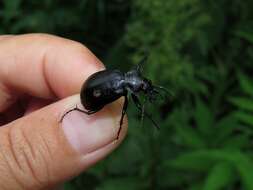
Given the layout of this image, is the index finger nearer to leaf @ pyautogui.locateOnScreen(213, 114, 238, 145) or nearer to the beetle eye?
the beetle eye

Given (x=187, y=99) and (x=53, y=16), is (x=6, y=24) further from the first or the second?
(x=187, y=99)

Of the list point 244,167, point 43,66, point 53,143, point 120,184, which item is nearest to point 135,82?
point 53,143

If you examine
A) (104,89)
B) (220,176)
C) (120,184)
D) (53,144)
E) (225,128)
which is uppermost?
(104,89)

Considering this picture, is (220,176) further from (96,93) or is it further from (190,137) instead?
(96,93)

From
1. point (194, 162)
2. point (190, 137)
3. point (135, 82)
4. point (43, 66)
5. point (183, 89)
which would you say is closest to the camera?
point (135, 82)

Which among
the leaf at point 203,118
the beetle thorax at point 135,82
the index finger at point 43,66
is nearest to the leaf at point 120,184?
the leaf at point 203,118

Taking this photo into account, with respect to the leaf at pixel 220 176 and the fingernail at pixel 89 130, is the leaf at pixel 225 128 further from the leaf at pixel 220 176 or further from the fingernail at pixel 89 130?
the fingernail at pixel 89 130

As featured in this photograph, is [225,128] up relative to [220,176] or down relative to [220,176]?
down
